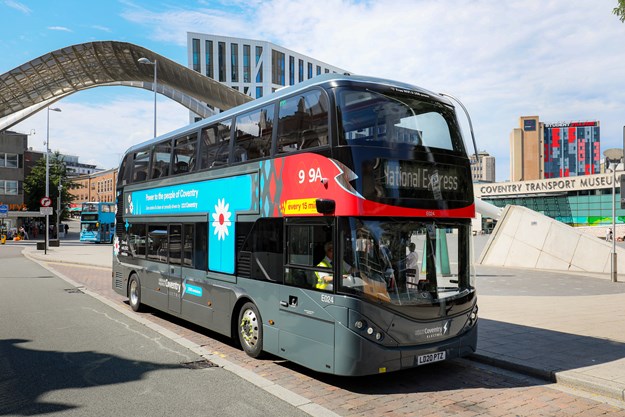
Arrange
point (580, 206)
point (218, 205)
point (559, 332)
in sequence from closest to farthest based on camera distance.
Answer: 1. point (218, 205)
2. point (559, 332)
3. point (580, 206)

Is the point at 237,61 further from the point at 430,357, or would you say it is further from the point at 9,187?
the point at 430,357

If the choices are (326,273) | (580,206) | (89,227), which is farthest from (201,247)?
(580,206)

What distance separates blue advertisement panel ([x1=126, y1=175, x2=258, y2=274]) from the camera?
7.79m

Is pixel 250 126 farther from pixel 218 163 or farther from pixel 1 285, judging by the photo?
pixel 1 285

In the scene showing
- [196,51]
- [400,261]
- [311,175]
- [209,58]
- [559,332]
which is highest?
[196,51]

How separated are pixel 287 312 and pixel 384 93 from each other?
3.12 m

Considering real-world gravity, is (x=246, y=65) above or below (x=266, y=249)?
above

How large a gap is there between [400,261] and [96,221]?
155 ft

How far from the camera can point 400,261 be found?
19.8ft

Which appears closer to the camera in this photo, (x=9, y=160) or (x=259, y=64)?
(x=9, y=160)

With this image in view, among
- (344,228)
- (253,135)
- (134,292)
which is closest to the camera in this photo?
(344,228)

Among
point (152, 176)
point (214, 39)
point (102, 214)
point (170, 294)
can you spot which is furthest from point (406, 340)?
point (214, 39)

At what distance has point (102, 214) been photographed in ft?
157

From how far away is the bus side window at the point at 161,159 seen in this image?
1032 cm
